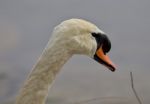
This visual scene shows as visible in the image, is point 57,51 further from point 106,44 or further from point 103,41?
point 106,44

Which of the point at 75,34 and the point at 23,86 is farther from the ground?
the point at 75,34

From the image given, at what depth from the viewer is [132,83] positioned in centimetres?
433

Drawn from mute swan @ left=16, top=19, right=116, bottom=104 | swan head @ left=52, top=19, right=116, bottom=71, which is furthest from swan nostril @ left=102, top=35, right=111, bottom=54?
mute swan @ left=16, top=19, right=116, bottom=104

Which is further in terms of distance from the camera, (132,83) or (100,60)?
(100,60)

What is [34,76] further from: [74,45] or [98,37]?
[98,37]

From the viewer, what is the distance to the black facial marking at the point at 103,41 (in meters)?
4.69

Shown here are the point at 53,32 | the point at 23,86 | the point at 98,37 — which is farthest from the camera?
the point at 98,37

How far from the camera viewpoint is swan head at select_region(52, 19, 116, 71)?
14.1ft

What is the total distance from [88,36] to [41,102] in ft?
2.83

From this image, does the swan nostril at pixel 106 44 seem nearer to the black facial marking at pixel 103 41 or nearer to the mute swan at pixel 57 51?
the black facial marking at pixel 103 41

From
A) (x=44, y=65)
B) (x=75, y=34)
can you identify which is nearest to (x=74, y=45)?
(x=75, y=34)

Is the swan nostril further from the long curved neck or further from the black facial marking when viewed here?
the long curved neck

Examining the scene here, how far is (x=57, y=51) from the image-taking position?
4207 millimetres

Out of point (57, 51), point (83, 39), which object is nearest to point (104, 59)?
point (83, 39)
